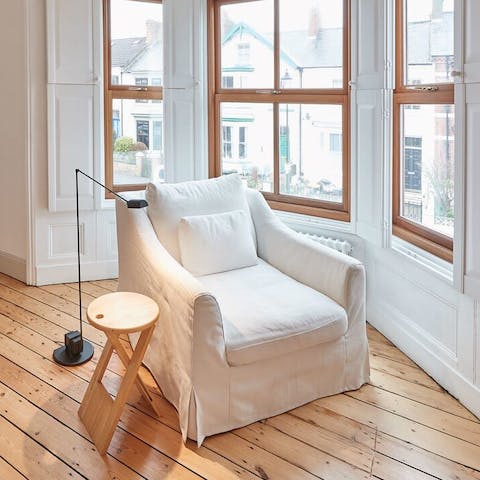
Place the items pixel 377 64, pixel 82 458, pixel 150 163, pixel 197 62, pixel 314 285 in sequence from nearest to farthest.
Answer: pixel 82 458 → pixel 314 285 → pixel 377 64 → pixel 197 62 → pixel 150 163

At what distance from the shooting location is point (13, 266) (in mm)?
4445

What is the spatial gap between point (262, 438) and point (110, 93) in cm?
300

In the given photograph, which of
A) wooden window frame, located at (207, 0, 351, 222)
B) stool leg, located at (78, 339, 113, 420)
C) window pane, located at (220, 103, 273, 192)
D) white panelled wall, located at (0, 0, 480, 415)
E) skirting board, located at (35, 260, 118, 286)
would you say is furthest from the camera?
skirting board, located at (35, 260, 118, 286)

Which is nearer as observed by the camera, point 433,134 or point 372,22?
point 433,134

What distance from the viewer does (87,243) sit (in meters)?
4.40

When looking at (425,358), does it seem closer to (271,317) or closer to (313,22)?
(271,317)

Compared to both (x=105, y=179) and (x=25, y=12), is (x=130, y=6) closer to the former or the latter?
(x=25, y=12)

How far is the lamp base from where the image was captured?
299 cm

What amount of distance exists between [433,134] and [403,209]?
0.51 metres

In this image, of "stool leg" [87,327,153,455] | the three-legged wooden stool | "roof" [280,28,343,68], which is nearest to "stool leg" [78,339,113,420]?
the three-legged wooden stool

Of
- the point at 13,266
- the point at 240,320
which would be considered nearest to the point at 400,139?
the point at 240,320

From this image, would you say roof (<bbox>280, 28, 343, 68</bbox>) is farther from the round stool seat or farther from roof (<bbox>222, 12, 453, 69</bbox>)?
the round stool seat

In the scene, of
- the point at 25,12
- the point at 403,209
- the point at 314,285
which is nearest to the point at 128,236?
the point at 314,285

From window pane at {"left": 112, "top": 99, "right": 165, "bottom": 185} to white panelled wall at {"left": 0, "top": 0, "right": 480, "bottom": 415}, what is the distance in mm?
186
